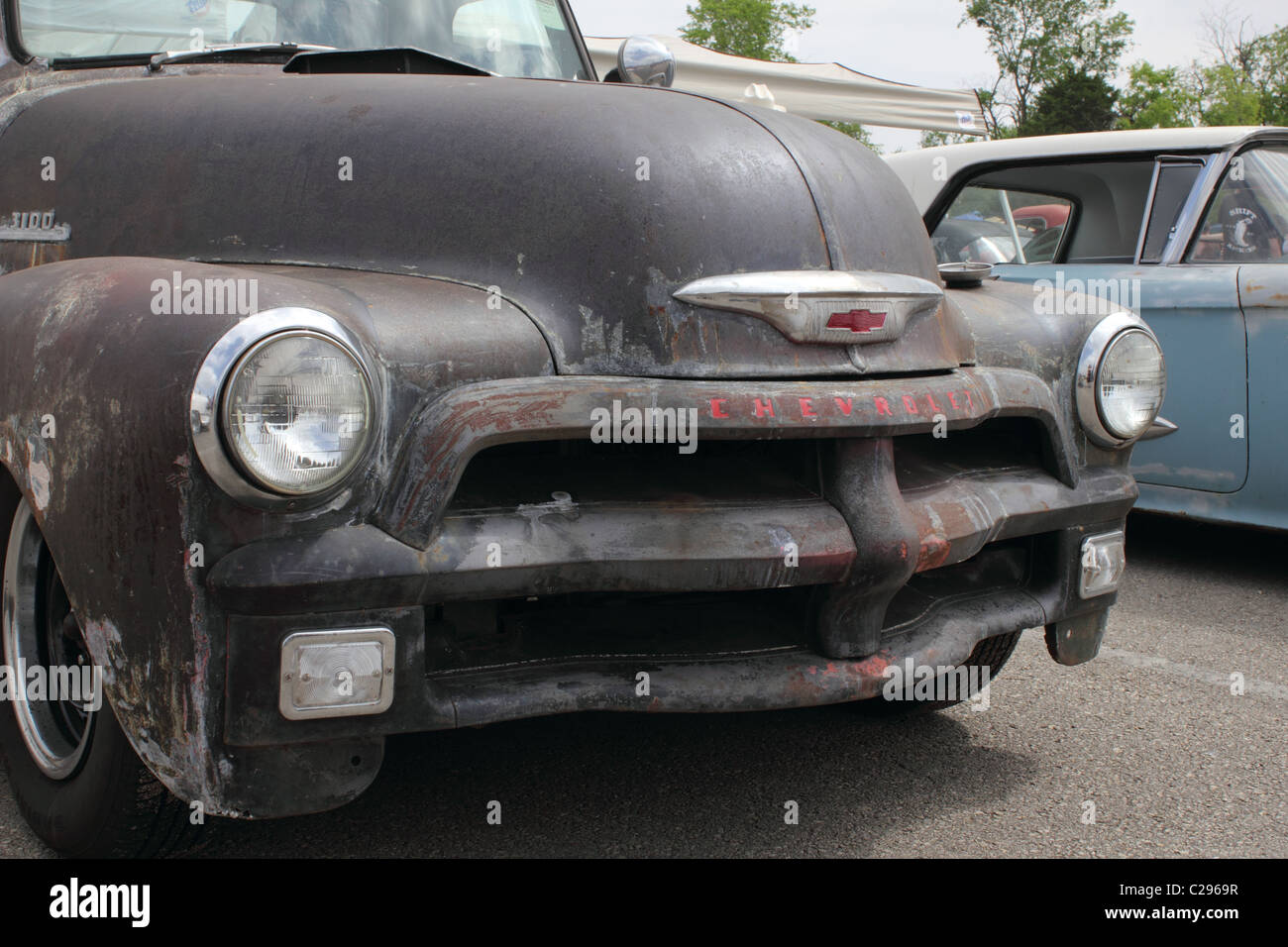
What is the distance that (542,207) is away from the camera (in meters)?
2.21

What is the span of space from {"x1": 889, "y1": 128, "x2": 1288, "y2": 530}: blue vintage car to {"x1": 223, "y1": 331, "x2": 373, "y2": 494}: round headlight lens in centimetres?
334

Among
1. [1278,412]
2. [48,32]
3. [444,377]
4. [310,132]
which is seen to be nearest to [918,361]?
[444,377]

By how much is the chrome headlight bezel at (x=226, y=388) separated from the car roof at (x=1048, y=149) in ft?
11.8

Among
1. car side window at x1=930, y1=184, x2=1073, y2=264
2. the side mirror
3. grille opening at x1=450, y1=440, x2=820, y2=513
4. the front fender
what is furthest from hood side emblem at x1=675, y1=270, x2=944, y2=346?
car side window at x1=930, y1=184, x2=1073, y2=264

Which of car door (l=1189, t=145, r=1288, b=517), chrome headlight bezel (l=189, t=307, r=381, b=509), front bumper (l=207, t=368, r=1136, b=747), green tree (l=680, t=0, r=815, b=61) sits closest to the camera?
chrome headlight bezel (l=189, t=307, r=381, b=509)

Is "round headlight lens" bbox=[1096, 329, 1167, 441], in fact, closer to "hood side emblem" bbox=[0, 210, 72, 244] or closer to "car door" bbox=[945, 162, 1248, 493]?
"car door" bbox=[945, 162, 1248, 493]

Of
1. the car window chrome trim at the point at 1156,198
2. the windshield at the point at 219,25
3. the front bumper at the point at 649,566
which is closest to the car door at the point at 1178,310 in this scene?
the car window chrome trim at the point at 1156,198

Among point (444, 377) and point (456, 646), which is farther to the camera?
point (456, 646)

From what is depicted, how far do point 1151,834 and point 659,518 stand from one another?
120 centimetres

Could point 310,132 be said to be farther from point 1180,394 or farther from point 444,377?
point 1180,394

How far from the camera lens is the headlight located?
2.59 meters

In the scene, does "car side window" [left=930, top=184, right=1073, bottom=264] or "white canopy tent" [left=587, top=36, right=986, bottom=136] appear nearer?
"car side window" [left=930, top=184, right=1073, bottom=264]

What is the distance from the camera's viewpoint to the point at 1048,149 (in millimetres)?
5211

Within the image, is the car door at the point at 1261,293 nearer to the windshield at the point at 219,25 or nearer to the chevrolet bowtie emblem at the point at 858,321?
the chevrolet bowtie emblem at the point at 858,321
